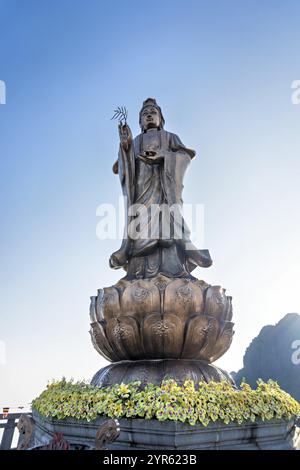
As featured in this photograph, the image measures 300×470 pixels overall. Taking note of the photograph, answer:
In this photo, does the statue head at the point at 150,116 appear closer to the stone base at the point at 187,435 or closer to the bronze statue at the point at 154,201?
the bronze statue at the point at 154,201

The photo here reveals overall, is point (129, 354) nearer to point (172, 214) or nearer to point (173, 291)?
point (173, 291)

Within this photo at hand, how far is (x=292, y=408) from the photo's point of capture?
429cm

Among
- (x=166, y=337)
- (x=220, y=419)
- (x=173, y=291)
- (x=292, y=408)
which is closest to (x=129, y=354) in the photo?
(x=166, y=337)

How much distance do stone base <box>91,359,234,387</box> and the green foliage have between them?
227mm

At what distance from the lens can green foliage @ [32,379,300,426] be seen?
3471 mm

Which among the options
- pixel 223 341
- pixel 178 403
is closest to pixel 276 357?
pixel 223 341

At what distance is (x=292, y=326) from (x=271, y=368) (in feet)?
9.96

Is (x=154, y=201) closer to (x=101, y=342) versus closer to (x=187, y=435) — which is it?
(x=101, y=342)

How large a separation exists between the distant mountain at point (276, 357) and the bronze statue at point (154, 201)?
1832cm

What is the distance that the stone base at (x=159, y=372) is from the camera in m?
4.36

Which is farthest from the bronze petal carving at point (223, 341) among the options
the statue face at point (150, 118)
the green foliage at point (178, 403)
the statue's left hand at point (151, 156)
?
the statue face at point (150, 118)

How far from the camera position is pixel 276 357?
2330cm
